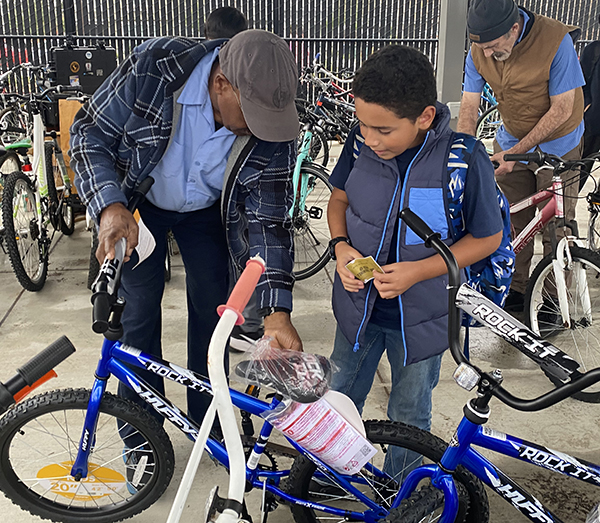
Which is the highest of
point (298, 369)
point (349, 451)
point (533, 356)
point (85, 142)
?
point (85, 142)

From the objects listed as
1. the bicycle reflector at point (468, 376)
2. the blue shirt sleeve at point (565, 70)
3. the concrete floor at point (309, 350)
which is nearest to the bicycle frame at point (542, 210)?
the blue shirt sleeve at point (565, 70)

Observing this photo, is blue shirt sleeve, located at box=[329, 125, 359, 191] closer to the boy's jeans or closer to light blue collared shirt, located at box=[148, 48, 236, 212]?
light blue collared shirt, located at box=[148, 48, 236, 212]

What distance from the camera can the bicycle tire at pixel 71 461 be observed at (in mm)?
1818

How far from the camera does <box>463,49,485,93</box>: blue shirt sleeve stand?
11.0 ft

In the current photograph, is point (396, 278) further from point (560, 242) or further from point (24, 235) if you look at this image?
point (24, 235)

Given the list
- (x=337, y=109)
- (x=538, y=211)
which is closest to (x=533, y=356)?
(x=538, y=211)

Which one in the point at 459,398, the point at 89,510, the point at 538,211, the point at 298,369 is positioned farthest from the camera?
the point at 538,211

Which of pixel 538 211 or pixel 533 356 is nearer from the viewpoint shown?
pixel 533 356

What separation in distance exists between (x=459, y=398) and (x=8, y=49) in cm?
1198

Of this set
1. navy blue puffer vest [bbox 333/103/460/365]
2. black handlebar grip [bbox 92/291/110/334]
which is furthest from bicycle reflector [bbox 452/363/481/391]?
black handlebar grip [bbox 92/291/110/334]

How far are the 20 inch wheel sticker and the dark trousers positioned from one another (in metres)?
0.27

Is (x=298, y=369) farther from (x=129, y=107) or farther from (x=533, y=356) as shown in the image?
(x=129, y=107)

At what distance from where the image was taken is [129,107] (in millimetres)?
1698

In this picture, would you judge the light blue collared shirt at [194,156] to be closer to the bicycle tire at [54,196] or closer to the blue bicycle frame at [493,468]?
the blue bicycle frame at [493,468]
